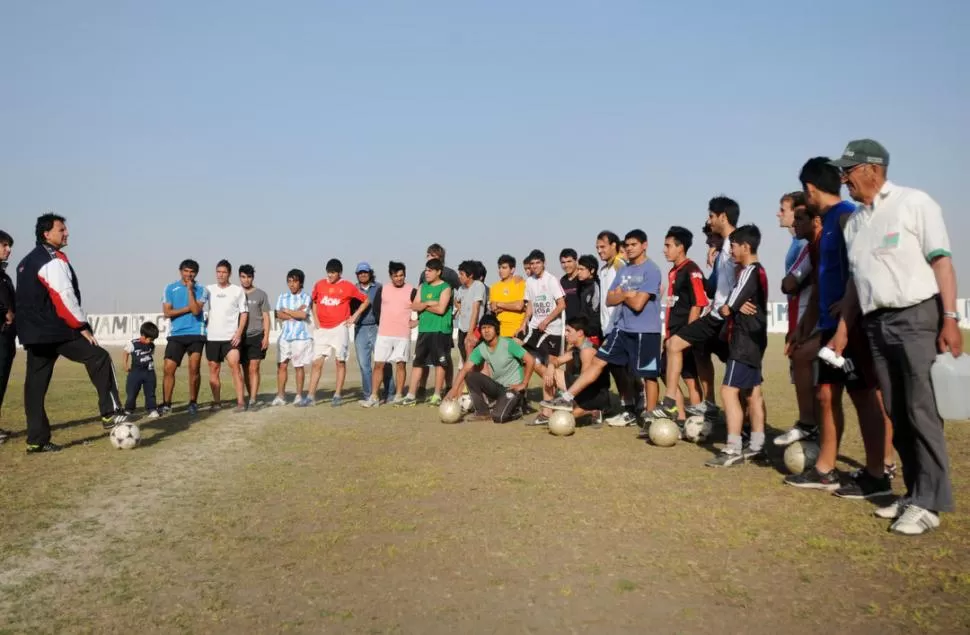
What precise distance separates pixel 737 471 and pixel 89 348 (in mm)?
6800

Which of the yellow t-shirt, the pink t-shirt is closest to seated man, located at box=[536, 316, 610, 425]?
the yellow t-shirt

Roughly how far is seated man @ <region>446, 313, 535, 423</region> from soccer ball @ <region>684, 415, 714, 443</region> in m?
2.67

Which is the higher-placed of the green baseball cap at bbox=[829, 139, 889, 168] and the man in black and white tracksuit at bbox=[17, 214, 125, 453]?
the green baseball cap at bbox=[829, 139, 889, 168]

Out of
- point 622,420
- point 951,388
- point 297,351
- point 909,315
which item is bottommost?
point 622,420

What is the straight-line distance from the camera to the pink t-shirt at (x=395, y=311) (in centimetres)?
1215

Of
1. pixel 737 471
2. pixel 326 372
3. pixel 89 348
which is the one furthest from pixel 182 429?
pixel 326 372

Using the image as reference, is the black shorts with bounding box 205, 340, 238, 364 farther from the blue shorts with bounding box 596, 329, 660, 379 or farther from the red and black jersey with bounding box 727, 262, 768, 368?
the red and black jersey with bounding box 727, 262, 768, 368

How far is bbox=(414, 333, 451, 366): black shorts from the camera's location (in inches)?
468

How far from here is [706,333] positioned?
8078 millimetres

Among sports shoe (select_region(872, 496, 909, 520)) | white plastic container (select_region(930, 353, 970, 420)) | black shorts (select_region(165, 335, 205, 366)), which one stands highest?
white plastic container (select_region(930, 353, 970, 420))

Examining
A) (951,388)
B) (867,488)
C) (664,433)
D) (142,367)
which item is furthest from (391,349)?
(951,388)

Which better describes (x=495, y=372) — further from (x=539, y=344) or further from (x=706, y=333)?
(x=706, y=333)

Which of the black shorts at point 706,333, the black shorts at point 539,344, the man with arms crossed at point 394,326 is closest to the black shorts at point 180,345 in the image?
the man with arms crossed at point 394,326

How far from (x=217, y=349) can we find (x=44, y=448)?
142 inches
